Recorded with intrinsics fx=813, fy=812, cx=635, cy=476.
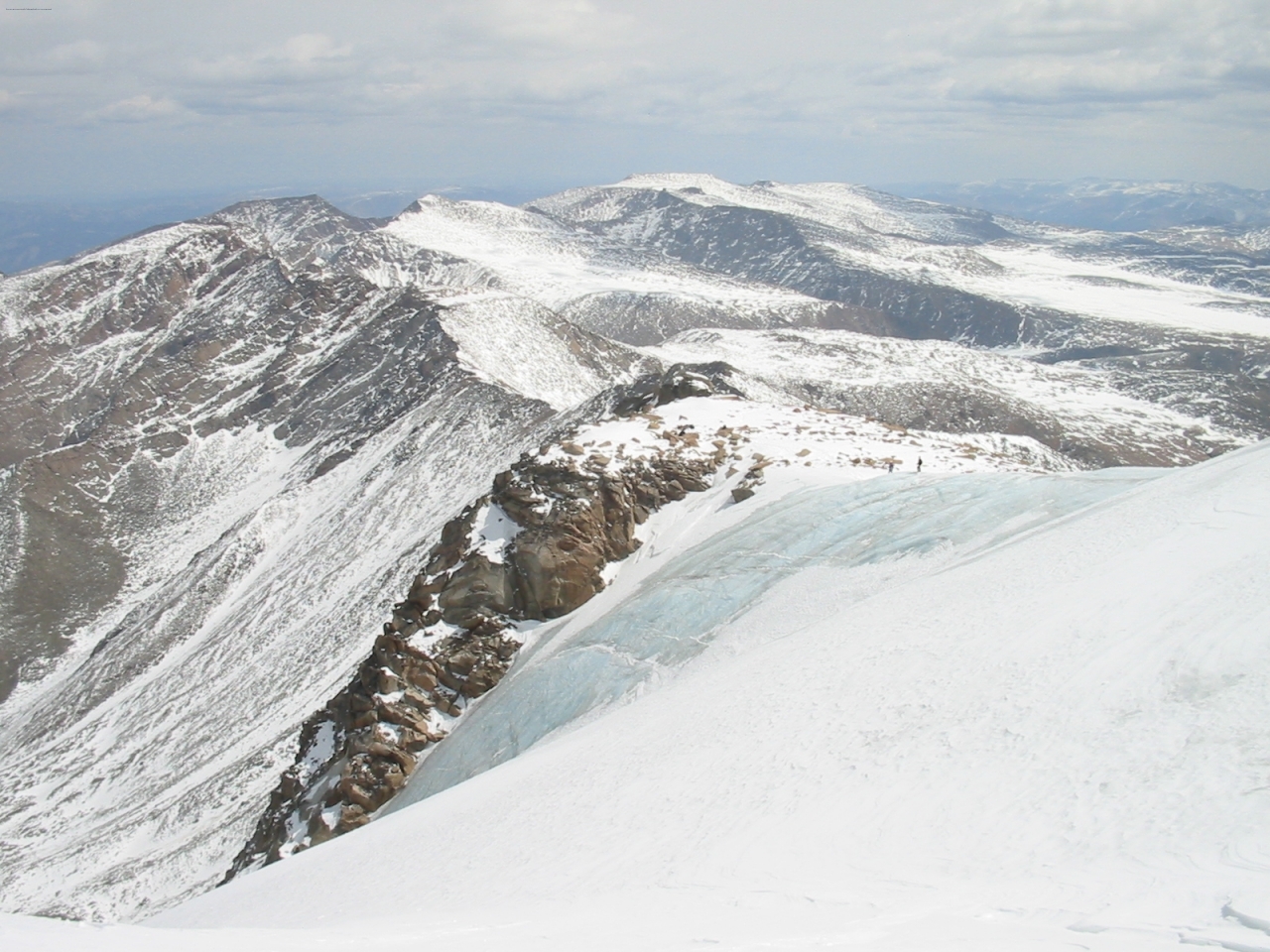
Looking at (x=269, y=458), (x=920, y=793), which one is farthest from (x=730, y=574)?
(x=269, y=458)

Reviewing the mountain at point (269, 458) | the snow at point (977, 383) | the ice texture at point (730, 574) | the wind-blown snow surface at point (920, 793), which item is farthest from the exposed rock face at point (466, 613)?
the snow at point (977, 383)

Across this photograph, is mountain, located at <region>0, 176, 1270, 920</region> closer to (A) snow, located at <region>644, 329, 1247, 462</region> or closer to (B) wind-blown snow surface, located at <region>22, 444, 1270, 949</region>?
(A) snow, located at <region>644, 329, 1247, 462</region>

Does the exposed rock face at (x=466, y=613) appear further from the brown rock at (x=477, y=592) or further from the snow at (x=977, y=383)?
the snow at (x=977, y=383)

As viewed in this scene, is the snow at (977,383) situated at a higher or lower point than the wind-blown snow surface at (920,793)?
lower

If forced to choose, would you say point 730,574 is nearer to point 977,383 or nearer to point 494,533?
point 494,533

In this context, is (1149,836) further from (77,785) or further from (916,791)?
(77,785)

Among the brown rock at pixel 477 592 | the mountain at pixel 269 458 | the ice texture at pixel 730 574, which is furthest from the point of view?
the mountain at pixel 269 458
